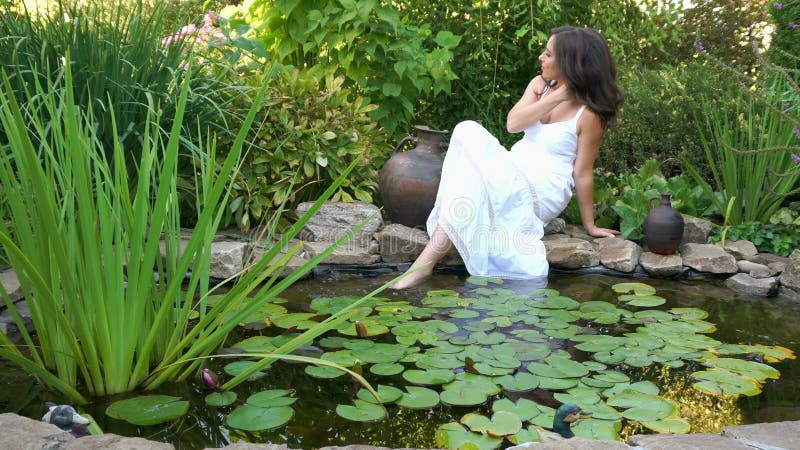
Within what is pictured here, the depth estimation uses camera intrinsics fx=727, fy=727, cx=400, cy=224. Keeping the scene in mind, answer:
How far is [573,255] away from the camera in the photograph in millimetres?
3908

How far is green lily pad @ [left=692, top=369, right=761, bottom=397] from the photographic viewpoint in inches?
93.7

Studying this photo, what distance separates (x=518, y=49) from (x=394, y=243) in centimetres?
238

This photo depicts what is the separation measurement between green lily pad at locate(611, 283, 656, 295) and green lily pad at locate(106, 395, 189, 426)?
7.30ft

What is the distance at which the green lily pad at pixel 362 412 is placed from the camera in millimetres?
2103

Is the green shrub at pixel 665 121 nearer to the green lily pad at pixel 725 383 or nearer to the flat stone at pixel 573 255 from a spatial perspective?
the flat stone at pixel 573 255

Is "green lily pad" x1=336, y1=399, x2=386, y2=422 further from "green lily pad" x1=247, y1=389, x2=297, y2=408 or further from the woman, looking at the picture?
the woman

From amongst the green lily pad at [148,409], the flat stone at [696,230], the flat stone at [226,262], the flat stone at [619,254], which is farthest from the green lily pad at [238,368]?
the flat stone at [696,230]

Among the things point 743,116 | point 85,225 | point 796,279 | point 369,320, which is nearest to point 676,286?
point 796,279

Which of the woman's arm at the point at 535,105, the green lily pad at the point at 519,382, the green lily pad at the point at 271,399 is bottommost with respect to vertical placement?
the green lily pad at the point at 271,399

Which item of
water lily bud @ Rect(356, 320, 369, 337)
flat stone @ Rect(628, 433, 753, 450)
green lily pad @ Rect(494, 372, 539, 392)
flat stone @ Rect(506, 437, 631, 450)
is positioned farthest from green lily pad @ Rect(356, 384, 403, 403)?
flat stone @ Rect(628, 433, 753, 450)

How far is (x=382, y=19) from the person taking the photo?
176 inches

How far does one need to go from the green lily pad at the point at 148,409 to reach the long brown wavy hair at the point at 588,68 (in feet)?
8.64

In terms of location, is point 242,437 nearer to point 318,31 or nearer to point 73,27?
point 73,27

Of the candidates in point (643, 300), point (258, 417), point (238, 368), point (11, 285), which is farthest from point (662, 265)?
point (11, 285)
